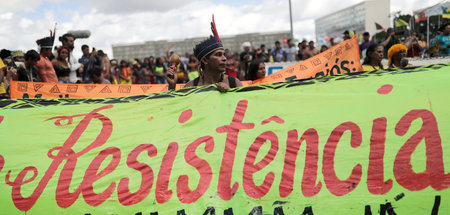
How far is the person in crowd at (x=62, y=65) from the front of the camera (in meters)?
7.75

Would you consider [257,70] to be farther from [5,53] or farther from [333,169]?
[5,53]

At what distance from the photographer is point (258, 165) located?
2.66m

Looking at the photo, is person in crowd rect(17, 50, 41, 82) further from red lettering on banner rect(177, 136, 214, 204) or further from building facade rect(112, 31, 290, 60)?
building facade rect(112, 31, 290, 60)

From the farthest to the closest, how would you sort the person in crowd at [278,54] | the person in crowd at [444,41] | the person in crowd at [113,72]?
the person in crowd at [278,54]
the person in crowd at [113,72]
the person in crowd at [444,41]

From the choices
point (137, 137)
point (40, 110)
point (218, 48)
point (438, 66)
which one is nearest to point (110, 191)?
point (137, 137)

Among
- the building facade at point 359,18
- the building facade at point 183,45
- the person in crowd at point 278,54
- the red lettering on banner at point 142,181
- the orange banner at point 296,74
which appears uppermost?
the building facade at point 359,18

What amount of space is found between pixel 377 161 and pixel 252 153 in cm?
85

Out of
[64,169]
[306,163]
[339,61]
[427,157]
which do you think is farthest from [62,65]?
[427,157]

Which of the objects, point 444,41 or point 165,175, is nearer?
point 165,175

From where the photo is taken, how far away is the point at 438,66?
292 cm

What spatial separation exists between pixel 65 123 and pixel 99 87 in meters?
3.17

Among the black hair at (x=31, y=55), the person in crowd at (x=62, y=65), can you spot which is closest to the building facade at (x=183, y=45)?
the person in crowd at (x=62, y=65)

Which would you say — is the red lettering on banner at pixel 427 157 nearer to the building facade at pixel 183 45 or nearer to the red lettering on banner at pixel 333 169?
the red lettering on banner at pixel 333 169

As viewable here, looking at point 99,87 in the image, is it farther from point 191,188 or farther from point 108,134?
point 191,188
